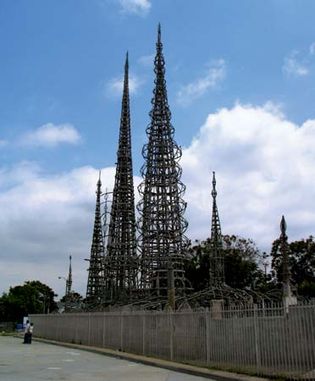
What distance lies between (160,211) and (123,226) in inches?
560

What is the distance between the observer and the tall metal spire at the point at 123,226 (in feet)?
224

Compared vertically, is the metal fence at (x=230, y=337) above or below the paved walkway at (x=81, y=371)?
above

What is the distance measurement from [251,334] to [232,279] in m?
57.5

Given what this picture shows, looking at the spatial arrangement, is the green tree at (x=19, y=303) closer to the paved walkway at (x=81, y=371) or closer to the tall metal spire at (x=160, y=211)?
the tall metal spire at (x=160, y=211)

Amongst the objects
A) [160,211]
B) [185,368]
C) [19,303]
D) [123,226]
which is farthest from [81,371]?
[19,303]

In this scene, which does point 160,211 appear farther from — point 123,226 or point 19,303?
point 19,303

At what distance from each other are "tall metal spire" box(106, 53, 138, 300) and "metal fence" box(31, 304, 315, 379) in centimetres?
3535

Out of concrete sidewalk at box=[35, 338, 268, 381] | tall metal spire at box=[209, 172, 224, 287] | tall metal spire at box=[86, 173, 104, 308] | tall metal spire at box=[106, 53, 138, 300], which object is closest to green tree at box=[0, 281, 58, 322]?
tall metal spire at box=[86, 173, 104, 308]

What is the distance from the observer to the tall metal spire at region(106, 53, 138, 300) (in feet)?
224

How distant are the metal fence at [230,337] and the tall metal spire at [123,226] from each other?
35.3 meters

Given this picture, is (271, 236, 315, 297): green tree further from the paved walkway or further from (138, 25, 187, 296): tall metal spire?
the paved walkway

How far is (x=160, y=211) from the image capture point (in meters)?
59.5

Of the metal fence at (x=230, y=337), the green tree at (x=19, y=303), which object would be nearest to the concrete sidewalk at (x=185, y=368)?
the metal fence at (x=230, y=337)

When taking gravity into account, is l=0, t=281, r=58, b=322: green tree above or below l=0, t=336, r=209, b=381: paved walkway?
above
